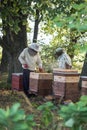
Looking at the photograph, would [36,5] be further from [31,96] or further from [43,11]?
[31,96]

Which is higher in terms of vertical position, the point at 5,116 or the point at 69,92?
the point at 5,116

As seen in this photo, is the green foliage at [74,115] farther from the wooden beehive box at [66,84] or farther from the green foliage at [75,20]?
the wooden beehive box at [66,84]

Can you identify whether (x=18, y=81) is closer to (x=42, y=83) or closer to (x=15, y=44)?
(x=42, y=83)

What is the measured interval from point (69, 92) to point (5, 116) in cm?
718

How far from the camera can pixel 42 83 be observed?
29.9 ft

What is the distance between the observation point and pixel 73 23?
2.12 metres

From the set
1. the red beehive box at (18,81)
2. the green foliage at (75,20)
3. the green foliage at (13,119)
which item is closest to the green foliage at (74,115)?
the green foliage at (13,119)

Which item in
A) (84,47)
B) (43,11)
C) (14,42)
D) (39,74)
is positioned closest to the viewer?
(84,47)

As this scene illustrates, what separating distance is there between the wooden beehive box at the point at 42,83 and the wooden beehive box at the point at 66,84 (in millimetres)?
558

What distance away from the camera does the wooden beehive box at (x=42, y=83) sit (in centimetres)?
909

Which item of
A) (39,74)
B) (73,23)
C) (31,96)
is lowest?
(31,96)

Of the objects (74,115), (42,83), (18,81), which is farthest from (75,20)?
(18,81)

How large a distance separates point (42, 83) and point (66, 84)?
102 centimetres

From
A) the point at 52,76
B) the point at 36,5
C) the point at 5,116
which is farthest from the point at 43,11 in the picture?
the point at 5,116
